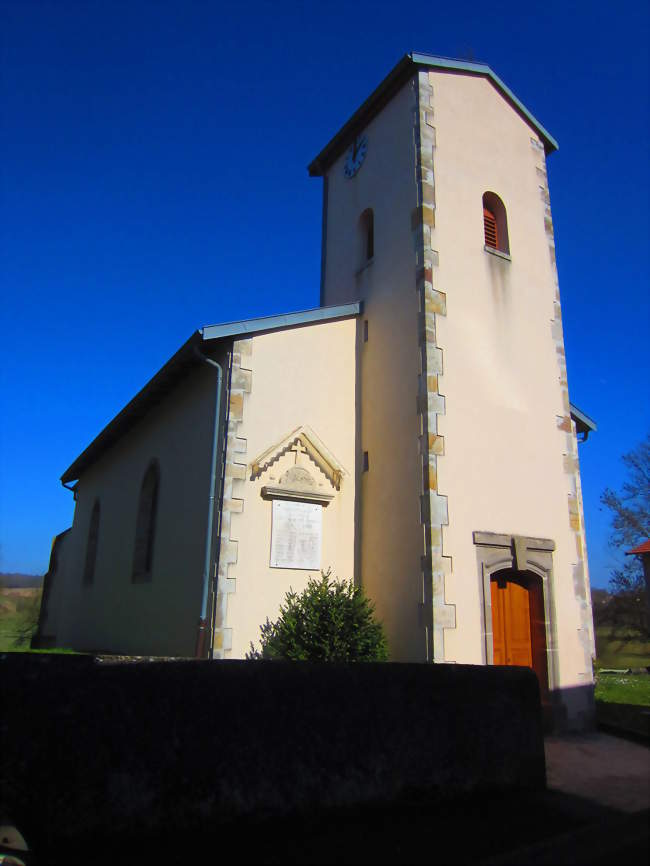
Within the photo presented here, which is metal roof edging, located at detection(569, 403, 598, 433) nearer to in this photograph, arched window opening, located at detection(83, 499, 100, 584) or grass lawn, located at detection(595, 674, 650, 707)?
grass lawn, located at detection(595, 674, 650, 707)

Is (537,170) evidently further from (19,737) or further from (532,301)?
(19,737)

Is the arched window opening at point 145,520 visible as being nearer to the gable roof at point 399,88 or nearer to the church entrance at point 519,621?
the church entrance at point 519,621

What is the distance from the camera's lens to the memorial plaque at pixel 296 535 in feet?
29.7

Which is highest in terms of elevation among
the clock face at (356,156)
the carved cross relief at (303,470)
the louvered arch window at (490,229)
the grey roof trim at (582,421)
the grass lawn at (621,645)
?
the clock face at (356,156)

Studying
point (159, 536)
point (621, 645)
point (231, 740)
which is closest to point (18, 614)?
point (159, 536)

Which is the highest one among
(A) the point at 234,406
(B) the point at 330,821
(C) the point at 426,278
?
(C) the point at 426,278

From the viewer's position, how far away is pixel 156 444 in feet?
40.2

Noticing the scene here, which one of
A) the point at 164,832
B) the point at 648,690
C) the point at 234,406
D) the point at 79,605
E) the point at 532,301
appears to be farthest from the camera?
the point at 79,605

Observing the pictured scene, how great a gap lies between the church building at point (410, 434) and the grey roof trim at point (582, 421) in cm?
10

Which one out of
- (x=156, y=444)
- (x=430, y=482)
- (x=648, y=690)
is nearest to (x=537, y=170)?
(x=430, y=482)

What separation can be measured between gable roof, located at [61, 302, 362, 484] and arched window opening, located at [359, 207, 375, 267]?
3.97ft

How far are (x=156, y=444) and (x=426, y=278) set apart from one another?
19.1ft

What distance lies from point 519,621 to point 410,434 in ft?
9.65

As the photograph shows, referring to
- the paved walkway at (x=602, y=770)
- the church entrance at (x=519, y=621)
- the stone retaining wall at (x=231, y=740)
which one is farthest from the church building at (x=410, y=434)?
the stone retaining wall at (x=231, y=740)
